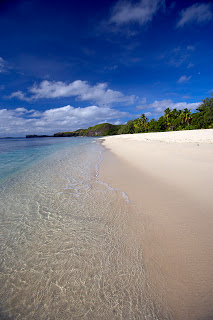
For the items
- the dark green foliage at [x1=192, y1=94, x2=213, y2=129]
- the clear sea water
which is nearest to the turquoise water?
the clear sea water

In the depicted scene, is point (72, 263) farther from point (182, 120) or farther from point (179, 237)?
point (182, 120)

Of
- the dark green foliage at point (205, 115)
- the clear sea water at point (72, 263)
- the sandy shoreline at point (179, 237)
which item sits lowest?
the clear sea water at point (72, 263)

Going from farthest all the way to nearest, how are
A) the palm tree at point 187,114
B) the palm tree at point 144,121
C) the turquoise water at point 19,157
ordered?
the palm tree at point 144,121 → the palm tree at point 187,114 → the turquoise water at point 19,157

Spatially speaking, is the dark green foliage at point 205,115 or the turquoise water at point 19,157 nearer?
the turquoise water at point 19,157

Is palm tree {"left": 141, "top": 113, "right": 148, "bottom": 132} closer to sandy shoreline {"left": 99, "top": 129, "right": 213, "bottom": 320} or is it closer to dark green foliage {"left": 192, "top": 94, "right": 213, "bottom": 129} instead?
dark green foliage {"left": 192, "top": 94, "right": 213, "bottom": 129}

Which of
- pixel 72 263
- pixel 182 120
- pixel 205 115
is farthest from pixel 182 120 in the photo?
pixel 72 263

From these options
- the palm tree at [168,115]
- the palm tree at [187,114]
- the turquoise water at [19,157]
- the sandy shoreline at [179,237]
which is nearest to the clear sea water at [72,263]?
the sandy shoreline at [179,237]

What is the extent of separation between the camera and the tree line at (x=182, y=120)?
1841 inches

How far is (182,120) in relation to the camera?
6006 cm

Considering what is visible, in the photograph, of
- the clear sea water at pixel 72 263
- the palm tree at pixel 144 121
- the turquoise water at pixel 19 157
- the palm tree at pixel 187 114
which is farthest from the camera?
the palm tree at pixel 144 121

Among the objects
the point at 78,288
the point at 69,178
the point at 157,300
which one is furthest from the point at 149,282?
the point at 69,178

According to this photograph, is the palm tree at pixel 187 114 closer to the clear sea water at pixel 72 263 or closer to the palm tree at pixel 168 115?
the palm tree at pixel 168 115

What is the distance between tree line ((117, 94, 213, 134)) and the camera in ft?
153

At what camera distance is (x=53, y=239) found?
282cm
